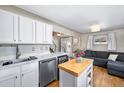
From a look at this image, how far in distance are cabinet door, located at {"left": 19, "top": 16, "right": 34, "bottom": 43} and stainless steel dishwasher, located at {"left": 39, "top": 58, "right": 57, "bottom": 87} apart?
697mm

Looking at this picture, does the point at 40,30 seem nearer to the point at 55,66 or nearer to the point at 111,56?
the point at 55,66

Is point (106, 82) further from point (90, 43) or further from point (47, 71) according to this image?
point (90, 43)

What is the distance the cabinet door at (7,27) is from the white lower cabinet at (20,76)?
2.12 ft

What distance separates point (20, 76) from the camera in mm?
1765

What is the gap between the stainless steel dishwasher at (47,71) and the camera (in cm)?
222

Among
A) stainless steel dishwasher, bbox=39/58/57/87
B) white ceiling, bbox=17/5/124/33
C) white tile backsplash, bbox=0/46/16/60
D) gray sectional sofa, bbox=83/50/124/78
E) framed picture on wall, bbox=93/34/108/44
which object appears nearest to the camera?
white tile backsplash, bbox=0/46/16/60

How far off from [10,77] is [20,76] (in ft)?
0.67

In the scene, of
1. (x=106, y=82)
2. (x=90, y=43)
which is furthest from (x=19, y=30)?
(x=90, y=43)

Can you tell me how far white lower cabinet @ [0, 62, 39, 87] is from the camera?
1.53m

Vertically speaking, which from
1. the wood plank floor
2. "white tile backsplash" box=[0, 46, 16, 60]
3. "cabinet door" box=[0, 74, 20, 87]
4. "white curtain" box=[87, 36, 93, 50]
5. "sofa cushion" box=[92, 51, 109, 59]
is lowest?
the wood plank floor

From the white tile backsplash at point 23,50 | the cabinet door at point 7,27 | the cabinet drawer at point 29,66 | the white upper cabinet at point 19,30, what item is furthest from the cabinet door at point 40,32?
the cabinet drawer at point 29,66

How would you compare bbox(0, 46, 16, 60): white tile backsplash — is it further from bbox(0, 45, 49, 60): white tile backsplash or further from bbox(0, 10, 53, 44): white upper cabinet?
bbox(0, 10, 53, 44): white upper cabinet

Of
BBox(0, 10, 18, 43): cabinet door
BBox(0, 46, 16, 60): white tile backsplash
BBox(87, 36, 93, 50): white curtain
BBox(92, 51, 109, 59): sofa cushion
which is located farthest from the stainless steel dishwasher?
BBox(87, 36, 93, 50): white curtain
